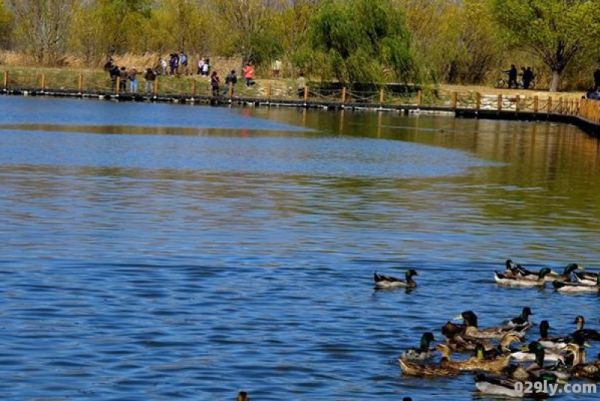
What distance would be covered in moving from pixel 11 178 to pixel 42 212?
6.83 metres

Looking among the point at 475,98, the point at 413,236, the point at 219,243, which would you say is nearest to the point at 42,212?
the point at 219,243

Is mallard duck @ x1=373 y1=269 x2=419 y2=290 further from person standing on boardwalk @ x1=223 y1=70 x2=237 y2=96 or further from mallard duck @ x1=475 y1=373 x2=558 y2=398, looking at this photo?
person standing on boardwalk @ x1=223 y1=70 x2=237 y2=96

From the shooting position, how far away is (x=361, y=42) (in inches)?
3182

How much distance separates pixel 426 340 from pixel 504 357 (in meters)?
0.86

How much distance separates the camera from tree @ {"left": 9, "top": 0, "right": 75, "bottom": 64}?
90.6m

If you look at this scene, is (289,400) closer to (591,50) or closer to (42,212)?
(42,212)

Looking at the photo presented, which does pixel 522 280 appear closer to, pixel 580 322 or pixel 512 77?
pixel 580 322

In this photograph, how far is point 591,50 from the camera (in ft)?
271

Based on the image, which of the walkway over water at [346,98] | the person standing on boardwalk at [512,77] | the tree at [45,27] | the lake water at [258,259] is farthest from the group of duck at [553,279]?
the tree at [45,27]

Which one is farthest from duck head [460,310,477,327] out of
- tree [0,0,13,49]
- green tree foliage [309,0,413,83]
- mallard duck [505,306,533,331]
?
tree [0,0,13,49]

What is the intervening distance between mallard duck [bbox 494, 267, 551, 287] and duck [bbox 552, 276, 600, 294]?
0.64ft

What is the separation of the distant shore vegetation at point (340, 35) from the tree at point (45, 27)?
83mm

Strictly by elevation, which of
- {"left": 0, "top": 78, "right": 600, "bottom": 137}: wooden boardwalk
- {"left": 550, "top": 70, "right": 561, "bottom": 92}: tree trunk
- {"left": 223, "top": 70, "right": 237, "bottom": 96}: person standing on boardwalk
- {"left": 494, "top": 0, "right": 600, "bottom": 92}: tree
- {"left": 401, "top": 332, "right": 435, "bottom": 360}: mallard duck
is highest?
{"left": 494, "top": 0, "right": 600, "bottom": 92}: tree

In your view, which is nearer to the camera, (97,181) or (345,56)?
(97,181)
